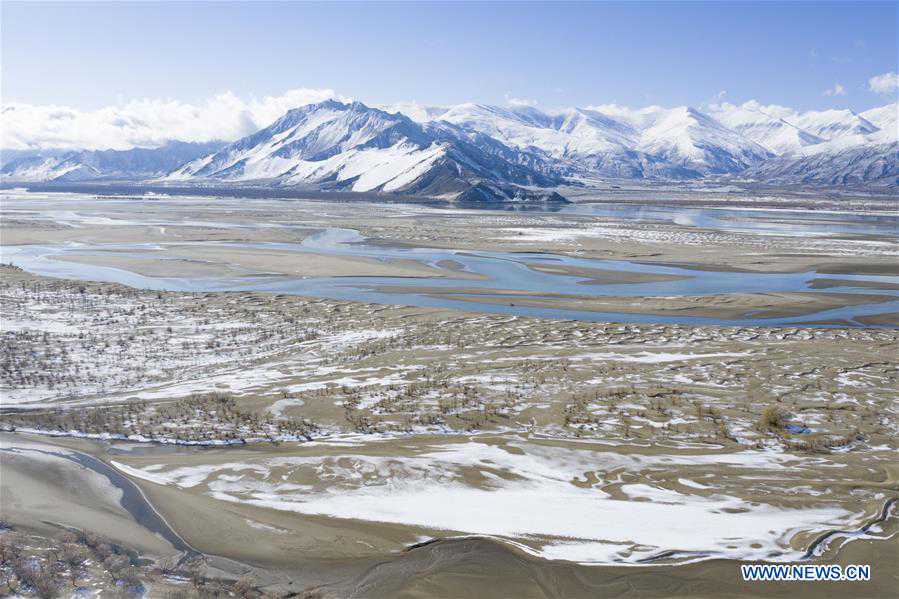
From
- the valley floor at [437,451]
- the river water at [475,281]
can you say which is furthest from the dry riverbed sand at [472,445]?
the river water at [475,281]

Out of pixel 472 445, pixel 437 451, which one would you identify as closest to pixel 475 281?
pixel 472 445

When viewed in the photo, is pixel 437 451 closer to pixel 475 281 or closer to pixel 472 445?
pixel 472 445

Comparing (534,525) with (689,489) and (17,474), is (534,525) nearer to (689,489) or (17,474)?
(689,489)

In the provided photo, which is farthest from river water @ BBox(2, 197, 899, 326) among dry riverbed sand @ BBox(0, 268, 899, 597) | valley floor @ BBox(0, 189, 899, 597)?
dry riverbed sand @ BBox(0, 268, 899, 597)

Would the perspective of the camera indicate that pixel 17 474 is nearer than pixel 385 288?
Yes

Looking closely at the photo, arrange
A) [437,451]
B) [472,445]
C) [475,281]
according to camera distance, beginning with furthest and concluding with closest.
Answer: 1. [475,281]
2. [472,445]
3. [437,451]

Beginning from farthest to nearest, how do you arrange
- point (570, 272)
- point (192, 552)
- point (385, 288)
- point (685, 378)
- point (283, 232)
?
point (283, 232), point (570, 272), point (385, 288), point (685, 378), point (192, 552)

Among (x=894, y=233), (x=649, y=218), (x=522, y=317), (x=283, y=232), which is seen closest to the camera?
(x=522, y=317)

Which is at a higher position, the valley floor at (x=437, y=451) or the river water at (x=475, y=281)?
the river water at (x=475, y=281)

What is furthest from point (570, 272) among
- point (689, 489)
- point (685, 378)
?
point (689, 489)

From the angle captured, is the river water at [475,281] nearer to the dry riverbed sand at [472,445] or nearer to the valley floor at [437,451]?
the valley floor at [437,451]

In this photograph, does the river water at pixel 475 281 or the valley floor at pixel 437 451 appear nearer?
the valley floor at pixel 437 451
